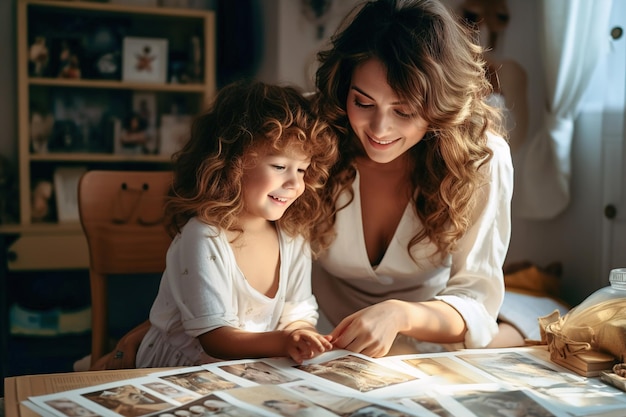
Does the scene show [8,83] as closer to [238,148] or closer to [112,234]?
[112,234]

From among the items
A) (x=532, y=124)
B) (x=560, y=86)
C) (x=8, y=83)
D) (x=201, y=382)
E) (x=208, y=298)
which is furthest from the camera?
(x=8, y=83)

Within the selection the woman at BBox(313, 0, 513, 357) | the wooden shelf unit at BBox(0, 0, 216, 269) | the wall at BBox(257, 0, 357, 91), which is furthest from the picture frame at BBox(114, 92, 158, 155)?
the woman at BBox(313, 0, 513, 357)

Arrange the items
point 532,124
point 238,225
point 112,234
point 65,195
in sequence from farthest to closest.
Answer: point 65,195, point 532,124, point 112,234, point 238,225

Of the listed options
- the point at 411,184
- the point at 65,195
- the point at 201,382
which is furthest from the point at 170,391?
the point at 65,195

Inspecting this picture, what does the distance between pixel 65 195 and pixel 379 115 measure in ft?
7.88

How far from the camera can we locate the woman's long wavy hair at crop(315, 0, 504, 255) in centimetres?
137

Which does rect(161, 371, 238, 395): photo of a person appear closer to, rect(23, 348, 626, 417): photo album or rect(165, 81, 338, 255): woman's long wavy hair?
rect(23, 348, 626, 417): photo album

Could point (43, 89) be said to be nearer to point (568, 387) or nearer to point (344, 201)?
point (344, 201)

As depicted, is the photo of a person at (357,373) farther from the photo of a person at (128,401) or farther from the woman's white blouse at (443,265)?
the woman's white blouse at (443,265)

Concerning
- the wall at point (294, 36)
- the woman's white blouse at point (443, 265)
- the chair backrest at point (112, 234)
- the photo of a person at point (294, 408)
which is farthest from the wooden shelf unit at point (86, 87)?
the photo of a person at point (294, 408)

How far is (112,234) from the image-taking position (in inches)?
69.9

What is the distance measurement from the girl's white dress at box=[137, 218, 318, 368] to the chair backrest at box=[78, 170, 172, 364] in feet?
1.13

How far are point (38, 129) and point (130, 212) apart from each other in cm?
184

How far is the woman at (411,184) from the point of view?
1.37m
